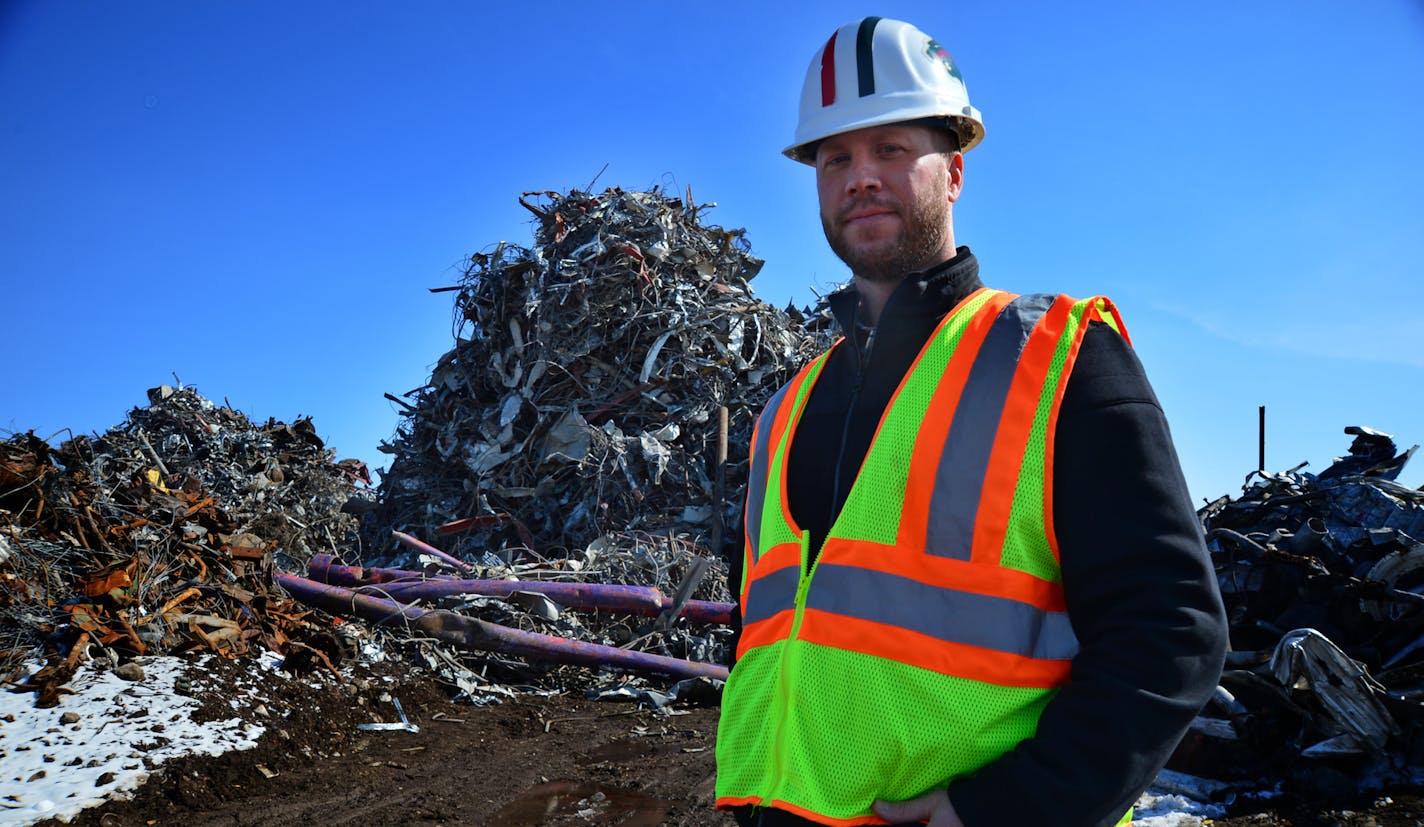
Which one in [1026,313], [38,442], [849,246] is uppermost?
[38,442]

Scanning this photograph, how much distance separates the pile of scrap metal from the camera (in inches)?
181

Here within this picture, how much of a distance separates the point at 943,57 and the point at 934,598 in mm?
1369

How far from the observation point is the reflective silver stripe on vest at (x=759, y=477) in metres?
2.14

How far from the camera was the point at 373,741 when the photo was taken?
5914mm

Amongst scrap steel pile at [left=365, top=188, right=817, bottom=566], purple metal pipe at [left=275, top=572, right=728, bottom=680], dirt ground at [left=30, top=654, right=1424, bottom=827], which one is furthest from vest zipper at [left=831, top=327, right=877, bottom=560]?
scrap steel pile at [left=365, top=188, right=817, bottom=566]

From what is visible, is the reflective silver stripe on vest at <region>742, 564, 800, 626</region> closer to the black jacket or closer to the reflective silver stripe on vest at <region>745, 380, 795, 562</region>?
the reflective silver stripe on vest at <region>745, 380, 795, 562</region>

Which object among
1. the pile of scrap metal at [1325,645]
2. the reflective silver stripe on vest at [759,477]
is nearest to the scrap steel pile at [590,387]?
the pile of scrap metal at [1325,645]

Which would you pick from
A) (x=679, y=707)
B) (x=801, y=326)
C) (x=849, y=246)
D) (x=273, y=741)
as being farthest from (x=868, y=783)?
(x=801, y=326)

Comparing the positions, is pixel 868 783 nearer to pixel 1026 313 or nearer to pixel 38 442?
pixel 1026 313

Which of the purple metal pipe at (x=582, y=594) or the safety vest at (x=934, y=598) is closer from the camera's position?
the safety vest at (x=934, y=598)

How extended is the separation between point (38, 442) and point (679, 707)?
533 centimetres

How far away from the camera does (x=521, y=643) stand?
24.0ft

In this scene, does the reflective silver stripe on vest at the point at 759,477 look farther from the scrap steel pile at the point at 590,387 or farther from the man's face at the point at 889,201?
the scrap steel pile at the point at 590,387

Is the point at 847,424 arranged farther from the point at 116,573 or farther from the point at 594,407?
the point at 594,407
